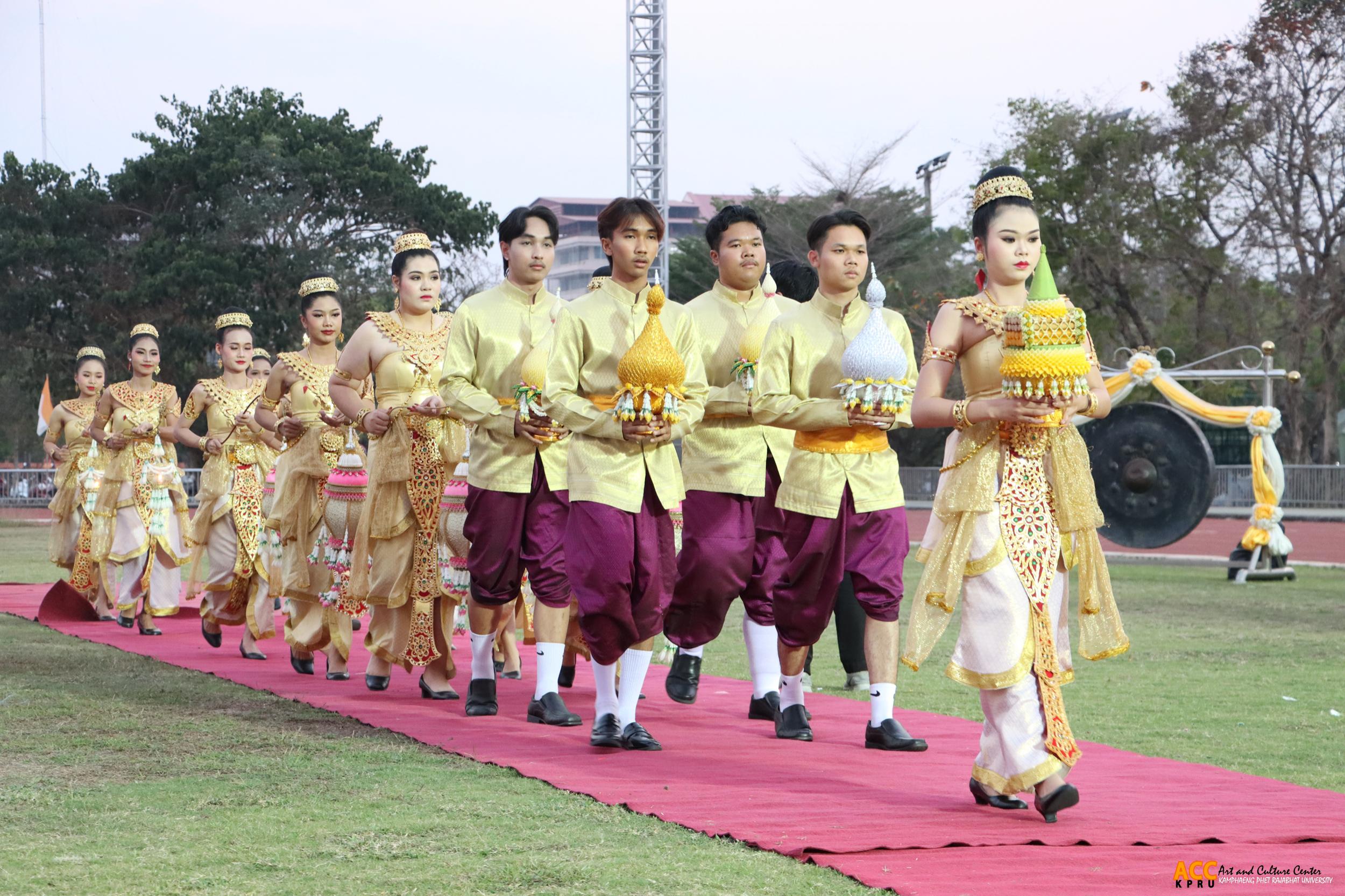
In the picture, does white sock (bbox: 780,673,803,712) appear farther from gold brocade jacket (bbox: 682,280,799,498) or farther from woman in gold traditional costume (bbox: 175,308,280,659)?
woman in gold traditional costume (bbox: 175,308,280,659)

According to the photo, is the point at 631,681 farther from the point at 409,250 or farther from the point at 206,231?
the point at 206,231

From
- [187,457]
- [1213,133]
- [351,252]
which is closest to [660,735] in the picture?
[1213,133]

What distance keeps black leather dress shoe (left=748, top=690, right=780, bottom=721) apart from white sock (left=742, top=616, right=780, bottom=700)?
0.01m

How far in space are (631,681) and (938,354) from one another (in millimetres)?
1831

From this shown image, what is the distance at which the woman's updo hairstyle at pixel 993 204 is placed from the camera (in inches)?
194

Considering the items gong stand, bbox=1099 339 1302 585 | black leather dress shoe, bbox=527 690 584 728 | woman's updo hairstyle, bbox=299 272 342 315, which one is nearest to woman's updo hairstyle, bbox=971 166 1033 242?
black leather dress shoe, bbox=527 690 584 728

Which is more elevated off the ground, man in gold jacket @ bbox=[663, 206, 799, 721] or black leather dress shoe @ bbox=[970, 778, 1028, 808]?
man in gold jacket @ bbox=[663, 206, 799, 721]

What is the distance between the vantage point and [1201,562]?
19438 millimetres

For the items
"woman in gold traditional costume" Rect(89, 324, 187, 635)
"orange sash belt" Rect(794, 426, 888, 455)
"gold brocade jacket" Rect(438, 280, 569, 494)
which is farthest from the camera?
"woman in gold traditional costume" Rect(89, 324, 187, 635)

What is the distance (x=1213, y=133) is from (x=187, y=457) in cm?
2419

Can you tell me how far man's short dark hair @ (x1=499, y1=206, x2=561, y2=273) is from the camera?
6977 millimetres

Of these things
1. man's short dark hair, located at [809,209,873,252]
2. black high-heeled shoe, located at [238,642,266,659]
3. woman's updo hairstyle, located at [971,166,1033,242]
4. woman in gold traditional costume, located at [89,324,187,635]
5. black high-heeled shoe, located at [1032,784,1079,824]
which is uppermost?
man's short dark hair, located at [809,209,873,252]

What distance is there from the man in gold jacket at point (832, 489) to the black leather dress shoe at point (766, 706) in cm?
39

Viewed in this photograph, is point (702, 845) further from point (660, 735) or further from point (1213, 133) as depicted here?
point (1213, 133)
